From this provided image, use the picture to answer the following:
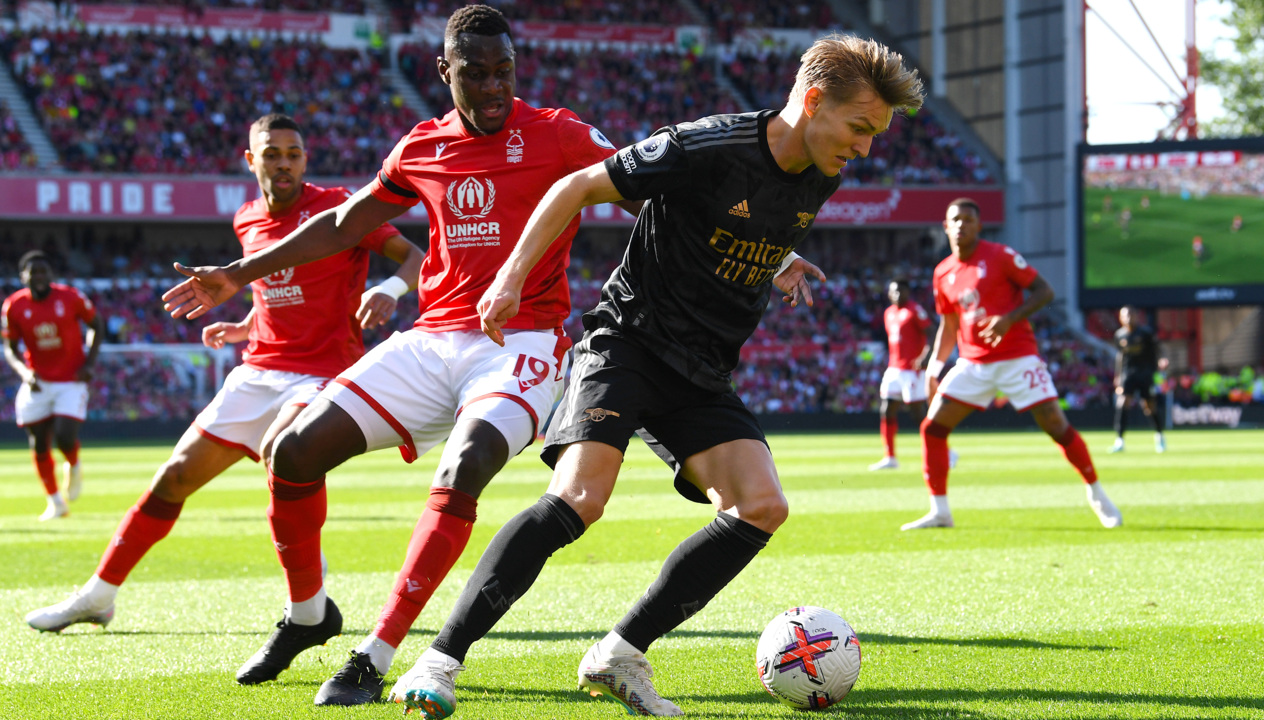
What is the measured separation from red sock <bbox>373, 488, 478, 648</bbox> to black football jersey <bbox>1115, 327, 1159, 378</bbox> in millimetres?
18685

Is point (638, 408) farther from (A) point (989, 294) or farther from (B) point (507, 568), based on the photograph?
(A) point (989, 294)

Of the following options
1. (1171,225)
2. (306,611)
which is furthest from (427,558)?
(1171,225)

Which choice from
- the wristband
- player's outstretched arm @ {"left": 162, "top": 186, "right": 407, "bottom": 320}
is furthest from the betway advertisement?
player's outstretched arm @ {"left": 162, "top": 186, "right": 407, "bottom": 320}

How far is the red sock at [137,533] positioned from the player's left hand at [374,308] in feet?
4.30

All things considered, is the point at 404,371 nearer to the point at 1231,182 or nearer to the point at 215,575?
the point at 215,575

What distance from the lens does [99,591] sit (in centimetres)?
501

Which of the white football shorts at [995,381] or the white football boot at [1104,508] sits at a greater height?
the white football shorts at [995,381]

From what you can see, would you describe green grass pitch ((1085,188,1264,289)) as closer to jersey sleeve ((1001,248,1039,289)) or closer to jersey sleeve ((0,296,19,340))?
jersey sleeve ((1001,248,1039,289))

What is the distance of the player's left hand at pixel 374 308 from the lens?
438cm

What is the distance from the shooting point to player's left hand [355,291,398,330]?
4.38 m

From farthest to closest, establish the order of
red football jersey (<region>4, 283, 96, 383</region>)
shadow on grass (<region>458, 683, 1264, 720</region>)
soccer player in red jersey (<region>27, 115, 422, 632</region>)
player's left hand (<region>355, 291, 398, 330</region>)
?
red football jersey (<region>4, 283, 96, 383</region>) → soccer player in red jersey (<region>27, 115, 422, 632</region>) → player's left hand (<region>355, 291, 398, 330</region>) → shadow on grass (<region>458, 683, 1264, 720</region>)

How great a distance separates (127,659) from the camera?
4.60 m

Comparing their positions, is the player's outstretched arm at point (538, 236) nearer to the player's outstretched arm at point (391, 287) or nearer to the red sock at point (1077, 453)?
the player's outstretched arm at point (391, 287)

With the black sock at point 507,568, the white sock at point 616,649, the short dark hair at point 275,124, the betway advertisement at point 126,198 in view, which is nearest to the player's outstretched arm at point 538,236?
the black sock at point 507,568
